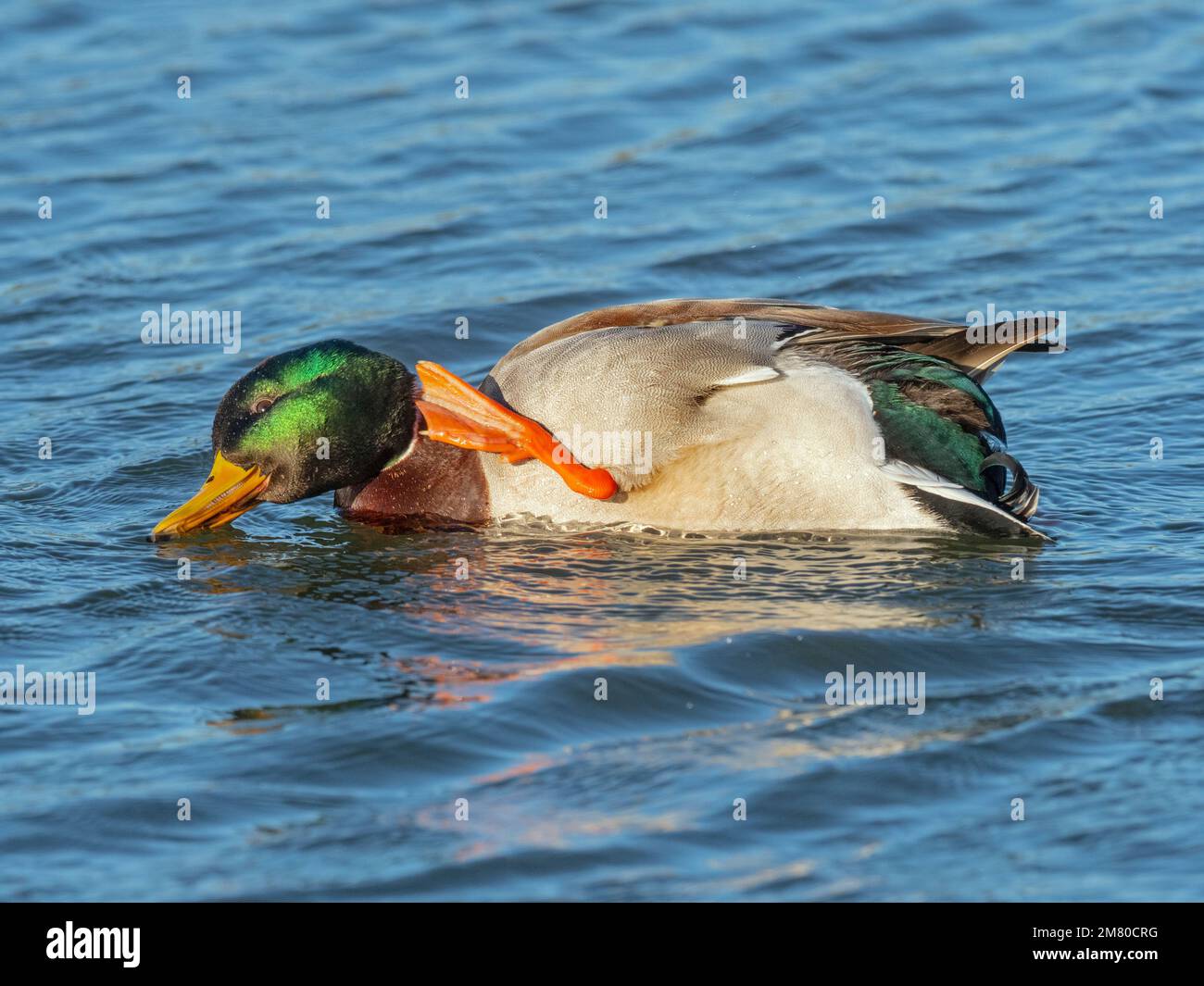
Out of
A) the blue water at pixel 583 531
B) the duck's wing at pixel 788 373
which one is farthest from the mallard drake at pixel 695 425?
the blue water at pixel 583 531

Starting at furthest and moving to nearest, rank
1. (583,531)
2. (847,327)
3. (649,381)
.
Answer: (583,531)
(847,327)
(649,381)

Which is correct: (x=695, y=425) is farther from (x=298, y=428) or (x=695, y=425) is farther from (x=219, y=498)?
(x=219, y=498)

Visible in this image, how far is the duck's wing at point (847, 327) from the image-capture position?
24.6ft

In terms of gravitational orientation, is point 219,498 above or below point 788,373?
below

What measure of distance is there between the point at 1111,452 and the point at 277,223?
19.3 feet

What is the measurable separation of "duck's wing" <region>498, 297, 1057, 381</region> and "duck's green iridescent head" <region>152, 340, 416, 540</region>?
0.68 metres

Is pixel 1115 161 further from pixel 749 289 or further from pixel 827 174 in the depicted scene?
pixel 749 289

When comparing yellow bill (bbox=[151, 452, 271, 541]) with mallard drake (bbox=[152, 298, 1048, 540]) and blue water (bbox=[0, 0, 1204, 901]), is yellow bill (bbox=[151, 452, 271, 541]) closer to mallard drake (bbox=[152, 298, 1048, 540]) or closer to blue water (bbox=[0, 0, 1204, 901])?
mallard drake (bbox=[152, 298, 1048, 540])

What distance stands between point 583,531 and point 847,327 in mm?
1353

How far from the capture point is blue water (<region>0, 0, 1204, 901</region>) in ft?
18.2

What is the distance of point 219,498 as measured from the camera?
7.84m

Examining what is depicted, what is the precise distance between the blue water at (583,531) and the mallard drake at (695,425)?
186mm

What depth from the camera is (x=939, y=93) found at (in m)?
14.0

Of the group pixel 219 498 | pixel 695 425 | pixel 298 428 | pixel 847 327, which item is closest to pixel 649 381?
pixel 695 425
